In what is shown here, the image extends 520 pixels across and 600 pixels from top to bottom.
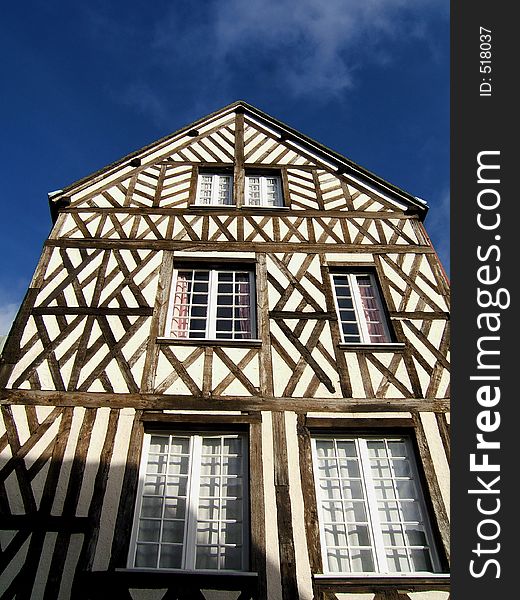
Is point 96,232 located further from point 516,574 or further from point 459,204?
point 516,574

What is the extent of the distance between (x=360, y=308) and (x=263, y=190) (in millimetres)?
3044

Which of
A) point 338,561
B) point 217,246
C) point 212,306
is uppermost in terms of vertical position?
point 217,246

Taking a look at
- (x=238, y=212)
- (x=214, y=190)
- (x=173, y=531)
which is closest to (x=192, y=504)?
(x=173, y=531)

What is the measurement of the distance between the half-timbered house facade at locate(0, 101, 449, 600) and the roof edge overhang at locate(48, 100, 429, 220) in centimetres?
6

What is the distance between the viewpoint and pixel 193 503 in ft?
16.7

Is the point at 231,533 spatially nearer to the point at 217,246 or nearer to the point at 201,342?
the point at 201,342

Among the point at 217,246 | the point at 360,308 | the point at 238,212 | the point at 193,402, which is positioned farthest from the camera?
the point at 238,212

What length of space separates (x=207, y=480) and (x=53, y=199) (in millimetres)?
5061

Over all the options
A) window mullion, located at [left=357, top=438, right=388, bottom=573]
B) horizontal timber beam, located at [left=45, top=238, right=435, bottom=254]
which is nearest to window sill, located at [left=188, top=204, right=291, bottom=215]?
horizontal timber beam, located at [left=45, top=238, right=435, bottom=254]

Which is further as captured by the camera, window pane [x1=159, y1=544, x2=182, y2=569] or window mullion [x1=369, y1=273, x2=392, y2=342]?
window mullion [x1=369, y1=273, x2=392, y2=342]

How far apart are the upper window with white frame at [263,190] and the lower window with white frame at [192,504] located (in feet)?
14.3

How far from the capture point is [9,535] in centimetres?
470

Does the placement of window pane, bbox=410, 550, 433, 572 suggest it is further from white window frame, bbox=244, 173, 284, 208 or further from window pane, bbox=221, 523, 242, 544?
white window frame, bbox=244, 173, 284, 208

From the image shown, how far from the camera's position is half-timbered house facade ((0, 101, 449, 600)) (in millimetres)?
4715
